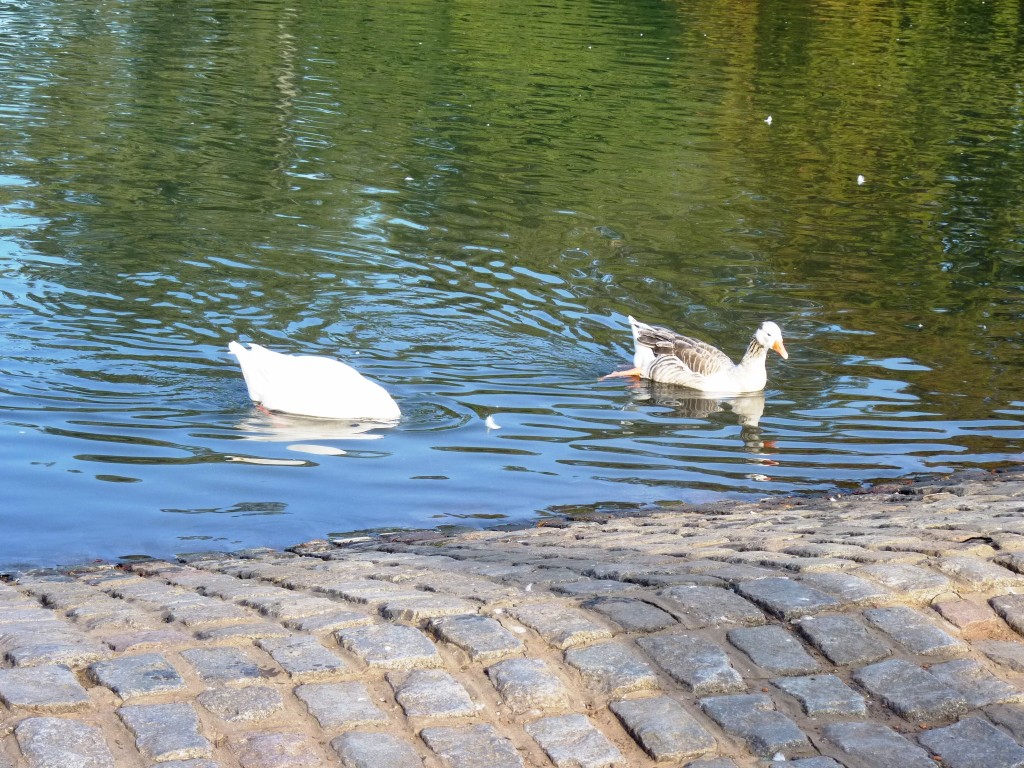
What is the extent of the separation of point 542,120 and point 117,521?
17.6m

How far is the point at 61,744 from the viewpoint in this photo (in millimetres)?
4035

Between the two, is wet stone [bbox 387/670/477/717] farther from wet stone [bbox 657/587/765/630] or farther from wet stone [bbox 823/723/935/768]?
wet stone [bbox 823/723/935/768]

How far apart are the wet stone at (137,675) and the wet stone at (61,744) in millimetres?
258

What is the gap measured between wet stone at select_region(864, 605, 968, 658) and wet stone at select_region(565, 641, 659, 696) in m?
1.03

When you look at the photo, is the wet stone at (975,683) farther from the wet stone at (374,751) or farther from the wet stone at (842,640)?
the wet stone at (374,751)

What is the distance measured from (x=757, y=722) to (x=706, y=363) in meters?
7.71

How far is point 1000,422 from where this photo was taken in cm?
1116

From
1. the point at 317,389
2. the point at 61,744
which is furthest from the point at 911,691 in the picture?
the point at 317,389

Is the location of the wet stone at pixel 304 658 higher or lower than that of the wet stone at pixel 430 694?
higher

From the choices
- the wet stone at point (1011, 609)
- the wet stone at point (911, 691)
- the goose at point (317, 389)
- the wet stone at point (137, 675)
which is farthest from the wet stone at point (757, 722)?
the goose at point (317, 389)

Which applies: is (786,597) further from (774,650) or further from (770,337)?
(770,337)

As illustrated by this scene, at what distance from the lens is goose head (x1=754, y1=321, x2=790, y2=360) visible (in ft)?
39.3

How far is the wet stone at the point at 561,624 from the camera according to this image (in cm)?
499

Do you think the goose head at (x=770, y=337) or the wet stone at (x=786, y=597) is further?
the goose head at (x=770, y=337)
